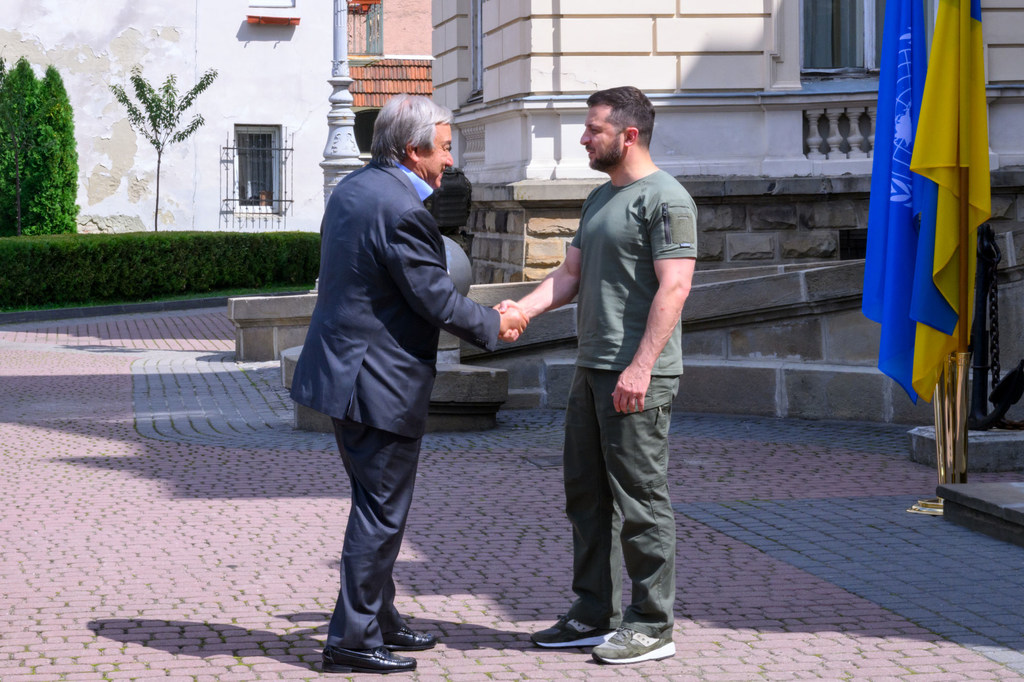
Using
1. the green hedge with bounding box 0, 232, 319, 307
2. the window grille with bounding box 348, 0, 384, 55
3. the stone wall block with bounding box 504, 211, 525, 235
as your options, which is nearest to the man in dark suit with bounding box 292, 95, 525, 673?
the stone wall block with bounding box 504, 211, 525, 235

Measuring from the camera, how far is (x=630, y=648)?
15.2 feet

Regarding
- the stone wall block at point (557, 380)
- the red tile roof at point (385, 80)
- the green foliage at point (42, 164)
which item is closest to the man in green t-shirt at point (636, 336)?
the stone wall block at point (557, 380)

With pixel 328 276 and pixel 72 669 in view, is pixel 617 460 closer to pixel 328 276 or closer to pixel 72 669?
pixel 328 276

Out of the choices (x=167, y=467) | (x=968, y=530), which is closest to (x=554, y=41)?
(x=167, y=467)

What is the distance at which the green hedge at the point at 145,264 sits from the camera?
22.0m

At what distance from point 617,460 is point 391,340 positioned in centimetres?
86

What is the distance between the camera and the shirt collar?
4570mm

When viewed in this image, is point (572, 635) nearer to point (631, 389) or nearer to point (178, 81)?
point (631, 389)

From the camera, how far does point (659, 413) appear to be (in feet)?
15.4

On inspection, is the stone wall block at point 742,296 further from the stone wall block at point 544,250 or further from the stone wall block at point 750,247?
the stone wall block at point 544,250

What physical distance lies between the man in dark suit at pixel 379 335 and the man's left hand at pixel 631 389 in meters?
0.47

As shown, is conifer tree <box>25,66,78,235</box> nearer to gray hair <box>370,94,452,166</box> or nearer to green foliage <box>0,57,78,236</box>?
green foliage <box>0,57,78,236</box>

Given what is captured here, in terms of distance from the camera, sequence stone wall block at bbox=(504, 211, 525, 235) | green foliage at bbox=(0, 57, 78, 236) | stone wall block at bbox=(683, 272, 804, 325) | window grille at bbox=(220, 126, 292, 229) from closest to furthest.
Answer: stone wall block at bbox=(683, 272, 804, 325) < stone wall block at bbox=(504, 211, 525, 235) < green foliage at bbox=(0, 57, 78, 236) < window grille at bbox=(220, 126, 292, 229)

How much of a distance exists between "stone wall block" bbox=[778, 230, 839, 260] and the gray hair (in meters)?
8.03
